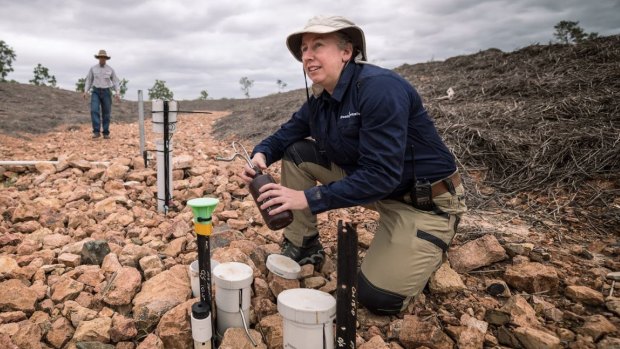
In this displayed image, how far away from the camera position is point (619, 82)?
475cm

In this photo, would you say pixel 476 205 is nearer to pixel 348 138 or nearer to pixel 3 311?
pixel 348 138

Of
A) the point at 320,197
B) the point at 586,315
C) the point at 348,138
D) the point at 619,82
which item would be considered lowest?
the point at 586,315

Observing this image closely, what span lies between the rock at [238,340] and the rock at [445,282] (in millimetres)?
1011

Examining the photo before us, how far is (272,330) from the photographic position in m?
1.72

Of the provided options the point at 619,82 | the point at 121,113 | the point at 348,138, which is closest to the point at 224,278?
the point at 348,138

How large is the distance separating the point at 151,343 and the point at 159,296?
1.00 ft

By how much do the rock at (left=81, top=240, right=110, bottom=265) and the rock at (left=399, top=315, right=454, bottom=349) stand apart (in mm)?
1807

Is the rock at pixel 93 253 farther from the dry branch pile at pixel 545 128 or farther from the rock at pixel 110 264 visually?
the dry branch pile at pixel 545 128

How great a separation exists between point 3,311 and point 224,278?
112cm


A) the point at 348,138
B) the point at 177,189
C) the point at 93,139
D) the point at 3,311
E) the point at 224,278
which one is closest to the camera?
the point at 224,278

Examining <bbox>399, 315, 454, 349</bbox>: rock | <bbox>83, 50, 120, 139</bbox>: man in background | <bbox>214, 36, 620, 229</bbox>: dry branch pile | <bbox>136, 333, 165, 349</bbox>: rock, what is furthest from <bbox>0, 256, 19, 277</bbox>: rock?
<bbox>83, 50, 120, 139</bbox>: man in background

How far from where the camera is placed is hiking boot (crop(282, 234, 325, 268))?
2384 mm

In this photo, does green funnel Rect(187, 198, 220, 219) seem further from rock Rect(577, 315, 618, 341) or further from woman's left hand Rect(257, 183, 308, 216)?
rock Rect(577, 315, 618, 341)

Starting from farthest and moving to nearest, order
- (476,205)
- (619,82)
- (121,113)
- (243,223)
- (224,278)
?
(121,113), (619,82), (476,205), (243,223), (224,278)
